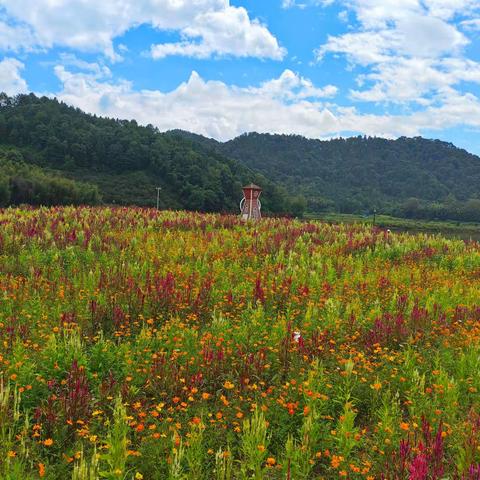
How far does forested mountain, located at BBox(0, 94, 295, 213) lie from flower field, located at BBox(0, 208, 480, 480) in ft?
288

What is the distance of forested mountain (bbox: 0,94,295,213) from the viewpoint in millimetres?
100188

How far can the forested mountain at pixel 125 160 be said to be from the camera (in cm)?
10019

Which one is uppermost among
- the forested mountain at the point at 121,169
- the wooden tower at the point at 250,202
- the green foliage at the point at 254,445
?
the forested mountain at the point at 121,169

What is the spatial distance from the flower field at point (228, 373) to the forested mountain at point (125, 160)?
87.8 meters

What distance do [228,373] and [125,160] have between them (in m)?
115

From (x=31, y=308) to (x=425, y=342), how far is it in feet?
19.8

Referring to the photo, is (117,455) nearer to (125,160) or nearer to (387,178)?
(125,160)

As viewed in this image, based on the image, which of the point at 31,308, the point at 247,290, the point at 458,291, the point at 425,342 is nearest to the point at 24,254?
the point at 31,308

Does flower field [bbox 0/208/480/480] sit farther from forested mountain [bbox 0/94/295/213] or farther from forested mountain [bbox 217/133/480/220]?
forested mountain [bbox 217/133/480/220]

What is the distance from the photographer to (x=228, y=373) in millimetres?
5375

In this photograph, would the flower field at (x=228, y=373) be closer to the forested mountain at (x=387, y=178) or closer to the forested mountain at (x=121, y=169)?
the forested mountain at (x=121, y=169)

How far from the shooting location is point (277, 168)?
190 metres

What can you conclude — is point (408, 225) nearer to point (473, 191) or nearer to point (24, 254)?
point (473, 191)

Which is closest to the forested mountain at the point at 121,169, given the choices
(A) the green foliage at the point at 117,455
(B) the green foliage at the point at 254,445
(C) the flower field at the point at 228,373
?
(C) the flower field at the point at 228,373
